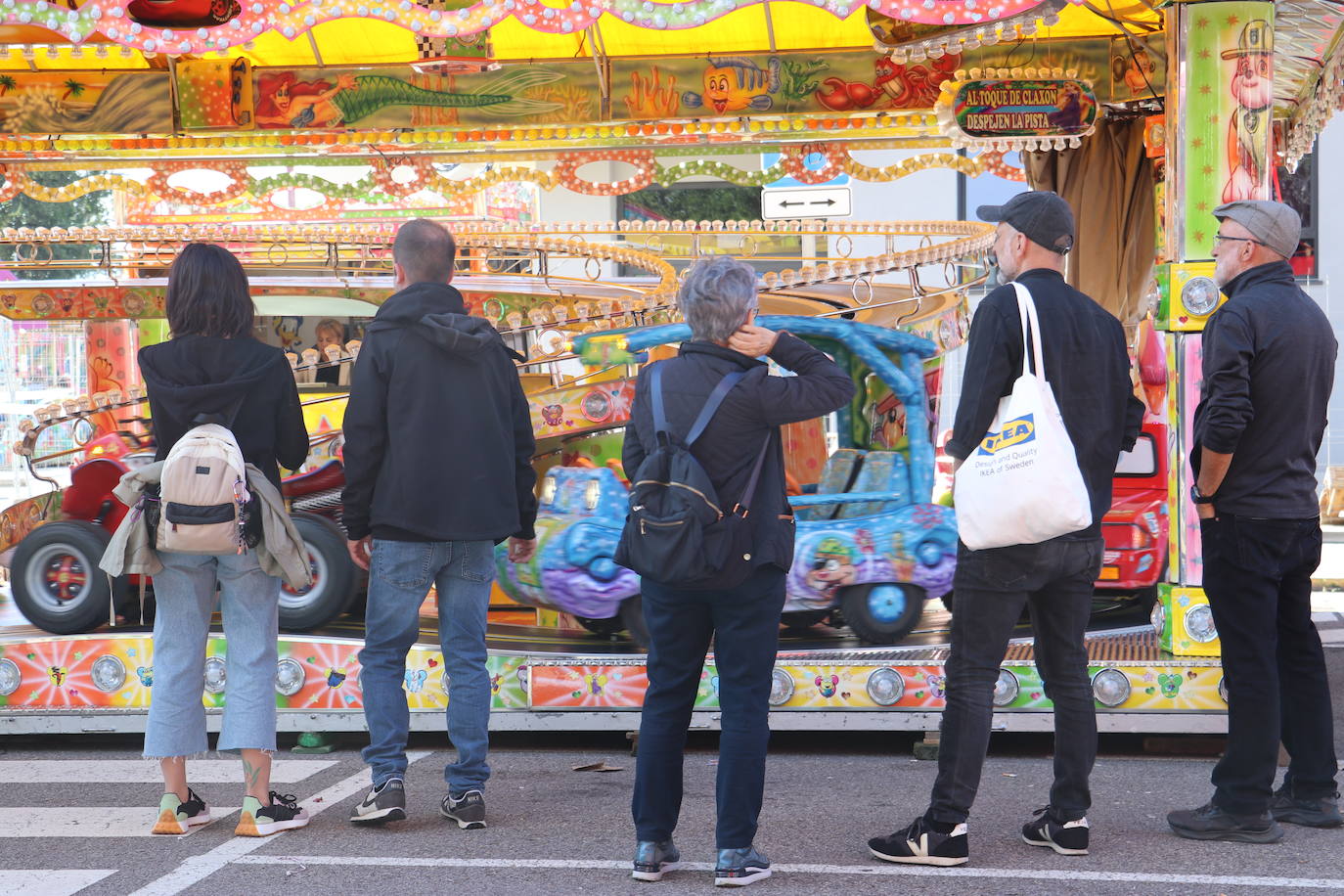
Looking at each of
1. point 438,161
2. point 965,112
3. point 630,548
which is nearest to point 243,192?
point 438,161

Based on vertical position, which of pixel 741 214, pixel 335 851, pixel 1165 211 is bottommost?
pixel 335 851

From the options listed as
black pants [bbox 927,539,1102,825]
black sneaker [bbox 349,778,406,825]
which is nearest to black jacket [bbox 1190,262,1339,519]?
black pants [bbox 927,539,1102,825]

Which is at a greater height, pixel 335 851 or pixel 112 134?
pixel 112 134

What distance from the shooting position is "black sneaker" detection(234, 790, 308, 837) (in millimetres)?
4508

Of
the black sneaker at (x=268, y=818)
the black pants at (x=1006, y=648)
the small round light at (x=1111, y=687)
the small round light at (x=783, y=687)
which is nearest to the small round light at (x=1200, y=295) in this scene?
the small round light at (x=1111, y=687)

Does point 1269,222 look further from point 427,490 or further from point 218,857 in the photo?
point 218,857

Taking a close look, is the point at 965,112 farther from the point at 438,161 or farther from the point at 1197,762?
the point at 438,161

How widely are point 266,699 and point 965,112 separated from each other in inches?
165

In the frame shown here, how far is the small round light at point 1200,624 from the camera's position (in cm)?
546

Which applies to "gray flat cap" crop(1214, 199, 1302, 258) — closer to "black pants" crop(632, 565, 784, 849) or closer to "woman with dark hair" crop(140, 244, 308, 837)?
"black pants" crop(632, 565, 784, 849)

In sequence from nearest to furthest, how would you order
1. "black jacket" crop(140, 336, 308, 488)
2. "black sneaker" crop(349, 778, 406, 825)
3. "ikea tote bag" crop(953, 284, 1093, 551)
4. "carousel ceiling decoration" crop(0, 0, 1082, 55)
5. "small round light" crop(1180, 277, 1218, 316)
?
"ikea tote bag" crop(953, 284, 1093, 551) → "black jacket" crop(140, 336, 308, 488) → "black sneaker" crop(349, 778, 406, 825) → "carousel ceiling decoration" crop(0, 0, 1082, 55) → "small round light" crop(1180, 277, 1218, 316)

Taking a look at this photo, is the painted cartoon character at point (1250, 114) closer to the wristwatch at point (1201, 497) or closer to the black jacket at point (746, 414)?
the wristwatch at point (1201, 497)

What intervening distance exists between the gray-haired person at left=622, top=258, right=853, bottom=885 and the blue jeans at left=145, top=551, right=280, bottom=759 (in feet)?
4.27

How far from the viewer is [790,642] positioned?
607cm
